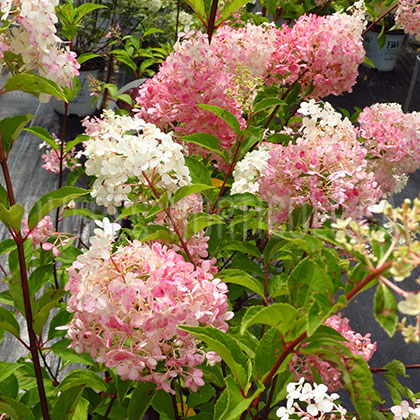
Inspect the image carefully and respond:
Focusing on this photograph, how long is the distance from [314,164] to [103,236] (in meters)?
0.34

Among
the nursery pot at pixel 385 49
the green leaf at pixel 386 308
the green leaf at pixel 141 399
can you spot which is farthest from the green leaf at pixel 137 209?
the nursery pot at pixel 385 49

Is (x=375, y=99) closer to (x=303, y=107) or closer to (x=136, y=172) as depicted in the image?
(x=303, y=107)

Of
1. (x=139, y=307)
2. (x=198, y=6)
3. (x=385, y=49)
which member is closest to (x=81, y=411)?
(x=139, y=307)

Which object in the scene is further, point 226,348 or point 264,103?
point 264,103

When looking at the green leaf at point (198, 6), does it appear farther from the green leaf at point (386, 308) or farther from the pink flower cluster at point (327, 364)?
the green leaf at point (386, 308)

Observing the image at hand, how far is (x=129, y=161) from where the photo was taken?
0.72 meters

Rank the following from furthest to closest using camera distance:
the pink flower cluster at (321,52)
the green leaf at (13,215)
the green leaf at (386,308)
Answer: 1. the pink flower cluster at (321,52)
2. the green leaf at (13,215)
3. the green leaf at (386,308)

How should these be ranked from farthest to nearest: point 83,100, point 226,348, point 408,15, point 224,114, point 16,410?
point 83,100 → point 408,15 → point 224,114 → point 16,410 → point 226,348

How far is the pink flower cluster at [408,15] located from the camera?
1700 millimetres

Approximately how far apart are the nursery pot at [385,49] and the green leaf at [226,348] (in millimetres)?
3476

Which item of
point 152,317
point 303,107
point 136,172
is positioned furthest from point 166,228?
point 303,107

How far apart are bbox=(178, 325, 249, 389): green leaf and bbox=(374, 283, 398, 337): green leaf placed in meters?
0.18

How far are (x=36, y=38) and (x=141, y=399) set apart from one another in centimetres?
49

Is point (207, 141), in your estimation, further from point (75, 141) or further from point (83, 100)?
point (83, 100)
